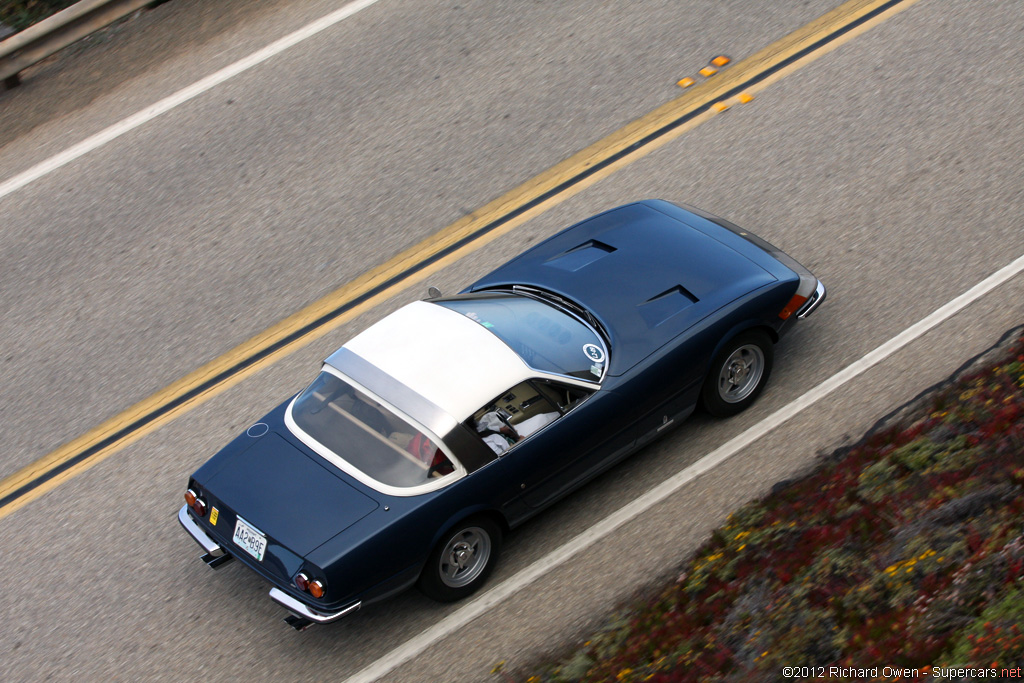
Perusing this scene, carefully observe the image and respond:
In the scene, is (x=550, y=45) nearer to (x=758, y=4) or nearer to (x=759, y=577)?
(x=758, y=4)

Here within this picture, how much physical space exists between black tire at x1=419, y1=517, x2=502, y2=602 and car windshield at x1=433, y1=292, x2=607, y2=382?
109cm

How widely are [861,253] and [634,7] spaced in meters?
4.06

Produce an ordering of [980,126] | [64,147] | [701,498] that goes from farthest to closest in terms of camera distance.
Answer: [64,147] → [980,126] → [701,498]

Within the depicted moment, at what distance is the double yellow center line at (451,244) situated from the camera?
25.8ft

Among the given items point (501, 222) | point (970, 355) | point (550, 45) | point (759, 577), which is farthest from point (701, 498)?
point (550, 45)

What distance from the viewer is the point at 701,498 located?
679 centimetres

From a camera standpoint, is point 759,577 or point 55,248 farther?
point 55,248

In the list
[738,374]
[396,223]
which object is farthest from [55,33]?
[738,374]

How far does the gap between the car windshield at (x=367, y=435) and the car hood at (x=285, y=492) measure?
0.16m

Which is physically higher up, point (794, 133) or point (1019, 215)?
point (794, 133)

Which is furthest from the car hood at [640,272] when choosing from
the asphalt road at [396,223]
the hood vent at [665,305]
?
the asphalt road at [396,223]

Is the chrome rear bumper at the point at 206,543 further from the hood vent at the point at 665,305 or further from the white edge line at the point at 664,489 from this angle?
the hood vent at the point at 665,305

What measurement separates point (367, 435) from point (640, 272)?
7.53 ft

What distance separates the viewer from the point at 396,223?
916 centimetres
